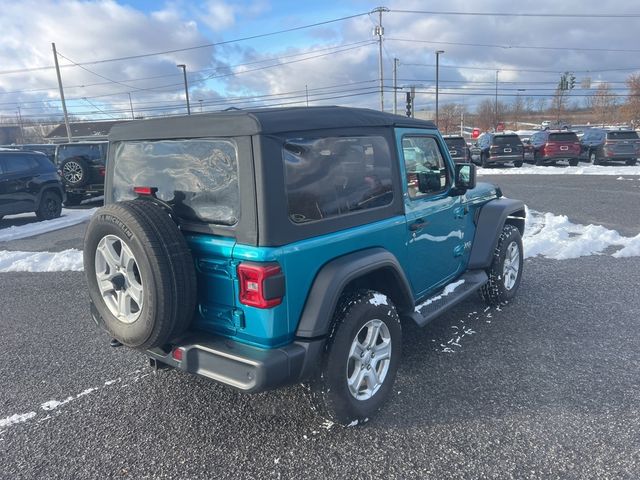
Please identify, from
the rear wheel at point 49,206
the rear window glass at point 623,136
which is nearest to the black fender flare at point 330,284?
the rear wheel at point 49,206

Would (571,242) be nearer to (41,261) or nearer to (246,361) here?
(246,361)

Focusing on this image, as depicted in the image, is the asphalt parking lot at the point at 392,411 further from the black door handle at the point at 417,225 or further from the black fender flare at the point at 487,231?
the black door handle at the point at 417,225

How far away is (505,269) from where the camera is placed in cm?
475

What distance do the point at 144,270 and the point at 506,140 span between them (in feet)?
68.2

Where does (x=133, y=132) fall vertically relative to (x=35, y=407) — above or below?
above

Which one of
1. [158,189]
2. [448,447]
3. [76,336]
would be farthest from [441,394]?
[76,336]

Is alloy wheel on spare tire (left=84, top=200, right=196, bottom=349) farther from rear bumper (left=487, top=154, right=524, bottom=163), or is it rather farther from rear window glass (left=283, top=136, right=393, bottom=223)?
rear bumper (left=487, top=154, right=524, bottom=163)

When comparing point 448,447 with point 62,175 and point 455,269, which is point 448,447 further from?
point 62,175

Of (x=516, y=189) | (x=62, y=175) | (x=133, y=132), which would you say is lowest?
(x=516, y=189)

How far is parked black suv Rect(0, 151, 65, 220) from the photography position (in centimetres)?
995

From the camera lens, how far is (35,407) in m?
3.21

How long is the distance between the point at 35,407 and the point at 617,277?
5.88m

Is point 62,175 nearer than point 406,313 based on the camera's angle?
No

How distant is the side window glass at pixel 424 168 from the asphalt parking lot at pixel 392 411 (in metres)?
1.29
